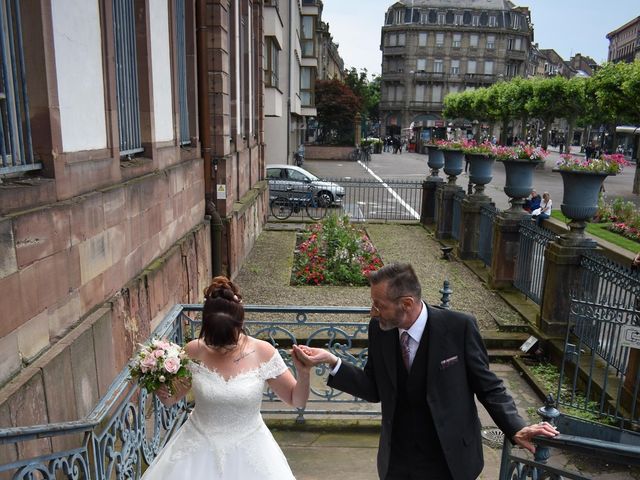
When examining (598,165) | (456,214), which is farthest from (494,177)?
(598,165)

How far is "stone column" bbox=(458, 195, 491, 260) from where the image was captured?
12867mm

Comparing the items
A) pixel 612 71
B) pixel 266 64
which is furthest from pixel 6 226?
pixel 612 71

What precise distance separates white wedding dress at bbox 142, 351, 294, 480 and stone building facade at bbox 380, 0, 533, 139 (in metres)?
85.3

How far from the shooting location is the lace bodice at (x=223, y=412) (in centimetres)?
324

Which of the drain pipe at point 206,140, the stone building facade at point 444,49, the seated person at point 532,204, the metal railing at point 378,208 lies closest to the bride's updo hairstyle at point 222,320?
the drain pipe at point 206,140

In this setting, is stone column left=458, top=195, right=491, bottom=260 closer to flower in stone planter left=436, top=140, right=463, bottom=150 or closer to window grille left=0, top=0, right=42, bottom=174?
flower in stone planter left=436, top=140, right=463, bottom=150

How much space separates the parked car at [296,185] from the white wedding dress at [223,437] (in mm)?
17493

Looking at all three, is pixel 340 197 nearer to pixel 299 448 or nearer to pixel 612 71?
pixel 612 71

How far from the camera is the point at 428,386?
115 inches

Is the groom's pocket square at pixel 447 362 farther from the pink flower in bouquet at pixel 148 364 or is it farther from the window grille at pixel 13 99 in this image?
Answer: the window grille at pixel 13 99

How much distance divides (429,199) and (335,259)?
6763 mm

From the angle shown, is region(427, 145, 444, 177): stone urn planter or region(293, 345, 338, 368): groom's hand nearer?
region(293, 345, 338, 368): groom's hand

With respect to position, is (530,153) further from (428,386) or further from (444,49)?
(444,49)

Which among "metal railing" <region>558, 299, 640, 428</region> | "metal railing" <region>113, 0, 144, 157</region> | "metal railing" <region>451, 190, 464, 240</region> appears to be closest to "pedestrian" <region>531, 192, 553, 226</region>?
"metal railing" <region>451, 190, 464, 240</region>
